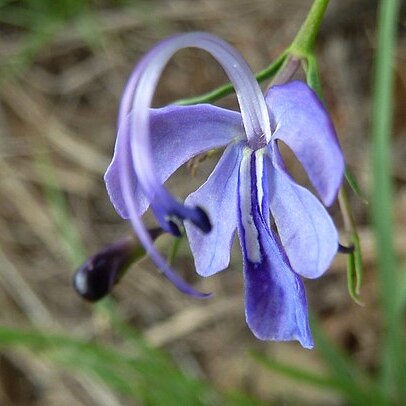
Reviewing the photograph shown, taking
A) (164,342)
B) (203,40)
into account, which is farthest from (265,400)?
(203,40)

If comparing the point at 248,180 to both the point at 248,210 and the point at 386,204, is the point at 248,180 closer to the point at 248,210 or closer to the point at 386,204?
the point at 248,210

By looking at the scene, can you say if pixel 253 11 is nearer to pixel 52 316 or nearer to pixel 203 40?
pixel 52 316

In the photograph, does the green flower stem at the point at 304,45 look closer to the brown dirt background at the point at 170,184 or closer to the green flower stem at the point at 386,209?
the green flower stem at the point at 386,209

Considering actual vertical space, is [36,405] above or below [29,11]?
below

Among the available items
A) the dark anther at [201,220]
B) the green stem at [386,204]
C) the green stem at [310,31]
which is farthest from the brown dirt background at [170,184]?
the dark anther at [201,220]

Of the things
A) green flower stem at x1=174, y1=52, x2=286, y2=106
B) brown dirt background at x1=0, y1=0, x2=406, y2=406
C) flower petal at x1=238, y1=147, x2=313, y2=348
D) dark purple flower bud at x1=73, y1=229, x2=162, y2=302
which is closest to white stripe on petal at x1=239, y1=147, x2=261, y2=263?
flower petal at x1=238, y1=147, x2=313, y2=348

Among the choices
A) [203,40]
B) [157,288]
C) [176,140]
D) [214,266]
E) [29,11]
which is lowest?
[157,288]
